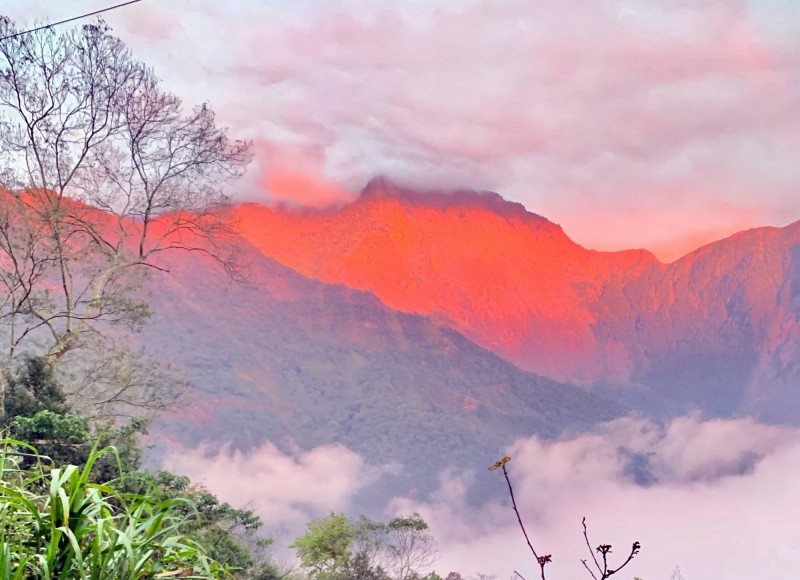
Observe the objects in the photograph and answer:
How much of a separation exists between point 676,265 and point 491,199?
5.57 meters

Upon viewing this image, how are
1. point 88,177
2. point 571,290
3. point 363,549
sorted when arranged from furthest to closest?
1. point 571,290
2. point 363,549
3. point 88,177

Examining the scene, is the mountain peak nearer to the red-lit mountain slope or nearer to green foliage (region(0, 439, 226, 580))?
the red-lit mountain slope

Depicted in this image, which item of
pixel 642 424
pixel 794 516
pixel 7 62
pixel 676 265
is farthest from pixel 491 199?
pixel 7 62

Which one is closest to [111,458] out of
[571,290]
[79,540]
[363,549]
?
[363,549]

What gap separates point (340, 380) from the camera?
21188 millimetres

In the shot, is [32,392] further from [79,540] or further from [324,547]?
[79,540]

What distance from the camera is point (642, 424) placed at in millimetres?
20828

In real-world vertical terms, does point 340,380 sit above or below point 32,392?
above

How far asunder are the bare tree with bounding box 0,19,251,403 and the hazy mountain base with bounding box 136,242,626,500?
32.2ft

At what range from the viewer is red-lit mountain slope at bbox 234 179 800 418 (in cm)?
2112

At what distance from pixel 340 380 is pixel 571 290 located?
22.7ft

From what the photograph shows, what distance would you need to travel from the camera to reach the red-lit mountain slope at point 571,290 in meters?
21.1

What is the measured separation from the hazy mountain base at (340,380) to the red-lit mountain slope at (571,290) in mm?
652

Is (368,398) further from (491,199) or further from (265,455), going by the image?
(491,199)
